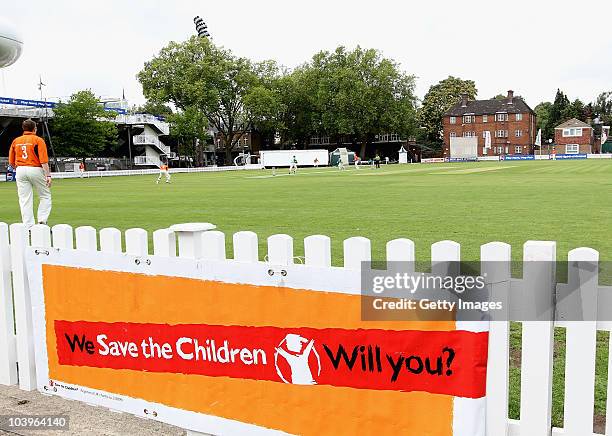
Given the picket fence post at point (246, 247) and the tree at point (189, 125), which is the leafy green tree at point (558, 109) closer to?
the tree at point (189, 125)

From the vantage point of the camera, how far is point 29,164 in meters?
10.2

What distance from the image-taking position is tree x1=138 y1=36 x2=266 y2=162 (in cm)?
7994

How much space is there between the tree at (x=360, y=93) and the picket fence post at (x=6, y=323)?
85.0 meters

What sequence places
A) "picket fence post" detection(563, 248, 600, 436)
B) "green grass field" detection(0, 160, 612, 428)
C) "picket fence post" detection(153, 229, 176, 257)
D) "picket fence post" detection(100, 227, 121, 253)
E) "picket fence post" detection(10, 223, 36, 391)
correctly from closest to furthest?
"picket fence post" detection(563, 248, 600, 436)
"picket fence post" detection(153, 229, 176, 257)
"picket fence post" detection(100, 227, 121, 253)
"picket fence post" detection(10, 223, 36, 391)
"green grass field" detection(0, 160, 612, 428)

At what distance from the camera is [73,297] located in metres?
3.83

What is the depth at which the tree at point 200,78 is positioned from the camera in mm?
79938

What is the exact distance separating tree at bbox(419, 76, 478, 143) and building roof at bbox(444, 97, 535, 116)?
4810mm

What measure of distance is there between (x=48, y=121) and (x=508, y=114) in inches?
2717

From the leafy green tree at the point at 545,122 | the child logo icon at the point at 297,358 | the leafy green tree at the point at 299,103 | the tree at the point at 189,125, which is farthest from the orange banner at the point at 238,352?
the leafy green tree at the point at 545,122

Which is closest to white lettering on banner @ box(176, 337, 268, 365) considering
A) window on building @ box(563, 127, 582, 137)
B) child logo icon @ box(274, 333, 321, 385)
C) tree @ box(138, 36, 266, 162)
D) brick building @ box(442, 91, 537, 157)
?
child logo icon @ box(274, 333, 321, 385)

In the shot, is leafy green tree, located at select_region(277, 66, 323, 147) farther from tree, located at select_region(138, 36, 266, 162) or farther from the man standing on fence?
the man standing on fence

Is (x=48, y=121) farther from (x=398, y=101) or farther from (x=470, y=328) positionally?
(x=470, y=328)

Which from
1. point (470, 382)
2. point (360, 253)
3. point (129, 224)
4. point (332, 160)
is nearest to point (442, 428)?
point (470, 382)

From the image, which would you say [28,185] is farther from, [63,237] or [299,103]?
[299,103]
